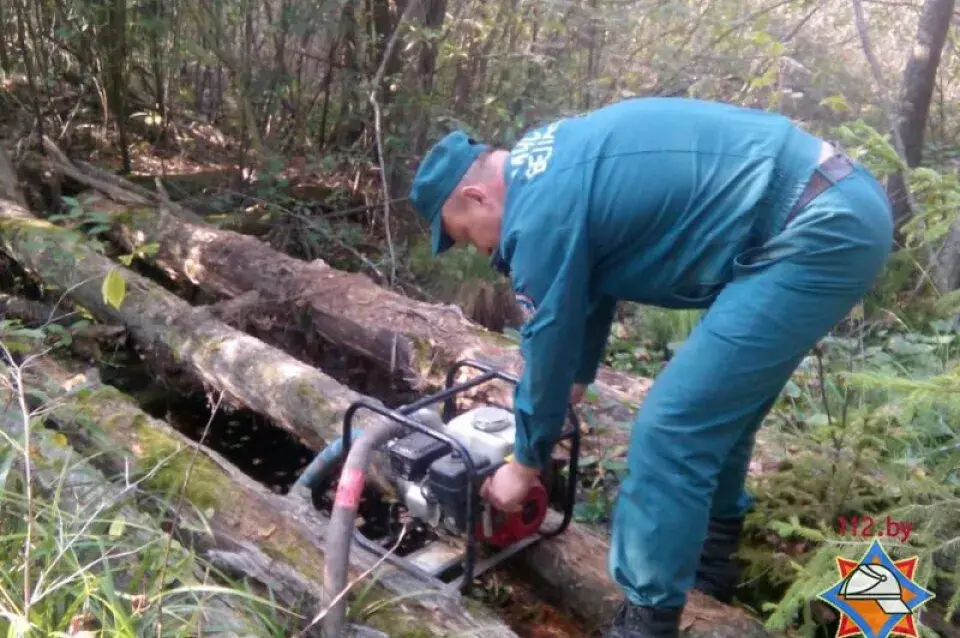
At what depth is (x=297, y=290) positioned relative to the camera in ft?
15.5

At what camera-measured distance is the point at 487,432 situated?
8.65 feet

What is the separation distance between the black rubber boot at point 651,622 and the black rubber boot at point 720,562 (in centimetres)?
45

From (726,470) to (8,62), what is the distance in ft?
24.1

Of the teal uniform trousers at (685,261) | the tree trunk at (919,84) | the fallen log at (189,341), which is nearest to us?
the teal uniform trousers at (685,261)

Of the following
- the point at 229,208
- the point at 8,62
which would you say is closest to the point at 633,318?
the point at 229,208

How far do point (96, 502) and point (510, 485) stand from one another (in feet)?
4.27

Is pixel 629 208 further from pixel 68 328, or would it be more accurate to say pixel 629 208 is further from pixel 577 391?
pixel 68 328

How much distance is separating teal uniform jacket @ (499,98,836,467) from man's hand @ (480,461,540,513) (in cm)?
13

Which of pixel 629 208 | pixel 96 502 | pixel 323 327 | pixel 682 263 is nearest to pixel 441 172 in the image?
pixel 629 208

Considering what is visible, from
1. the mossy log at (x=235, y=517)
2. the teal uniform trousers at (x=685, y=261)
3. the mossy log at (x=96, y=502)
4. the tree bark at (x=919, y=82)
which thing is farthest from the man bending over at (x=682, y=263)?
the tree bark at (x=919, y=82)

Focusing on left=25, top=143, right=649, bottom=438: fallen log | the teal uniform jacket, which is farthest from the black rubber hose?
left=25, top=143, right=649, bottom=438: fallen log

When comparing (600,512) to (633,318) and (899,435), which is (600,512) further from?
(633,318)

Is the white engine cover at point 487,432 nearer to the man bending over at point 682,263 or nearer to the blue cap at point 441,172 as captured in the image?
the man bending over at point 682,263

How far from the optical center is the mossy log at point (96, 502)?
221 cm
